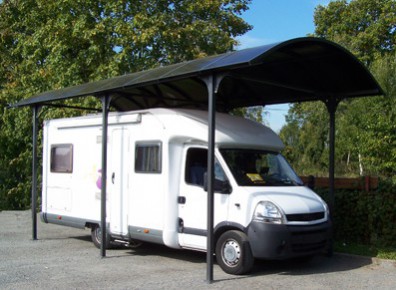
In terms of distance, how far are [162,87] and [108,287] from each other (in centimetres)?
539

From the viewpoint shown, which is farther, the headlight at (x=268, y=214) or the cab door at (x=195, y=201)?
the cab door at (x=195, y=201)

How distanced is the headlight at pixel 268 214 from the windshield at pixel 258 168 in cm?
61

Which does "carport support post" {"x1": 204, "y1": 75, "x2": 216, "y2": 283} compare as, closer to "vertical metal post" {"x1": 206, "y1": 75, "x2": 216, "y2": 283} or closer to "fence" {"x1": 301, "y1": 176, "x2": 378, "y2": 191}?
"vertical metal post" {"x1": 206, "y1": 75, "x2": 216, "y2": 283}

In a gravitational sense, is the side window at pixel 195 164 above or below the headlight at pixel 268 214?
above

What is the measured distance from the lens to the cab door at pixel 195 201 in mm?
8805

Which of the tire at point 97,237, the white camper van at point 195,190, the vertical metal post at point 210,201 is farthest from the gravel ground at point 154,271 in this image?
the white camper van at point 195,190

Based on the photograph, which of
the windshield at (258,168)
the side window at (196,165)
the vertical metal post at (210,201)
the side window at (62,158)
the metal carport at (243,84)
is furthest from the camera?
the side window at (62,158)

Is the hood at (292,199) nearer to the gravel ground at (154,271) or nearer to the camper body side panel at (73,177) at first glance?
the gravel ground at (154,271)

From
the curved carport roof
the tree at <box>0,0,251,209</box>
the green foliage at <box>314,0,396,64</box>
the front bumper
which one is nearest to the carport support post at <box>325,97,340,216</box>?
the curved carport roof

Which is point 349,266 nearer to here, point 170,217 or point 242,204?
point 242,204

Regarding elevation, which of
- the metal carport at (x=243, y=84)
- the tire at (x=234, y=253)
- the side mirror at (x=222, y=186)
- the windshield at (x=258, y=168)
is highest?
A: the metal carport at (x=243, y=84)

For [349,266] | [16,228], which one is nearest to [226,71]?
[349,266]

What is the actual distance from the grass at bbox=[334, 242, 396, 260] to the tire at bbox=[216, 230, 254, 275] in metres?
2.84

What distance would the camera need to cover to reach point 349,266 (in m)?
9.49
